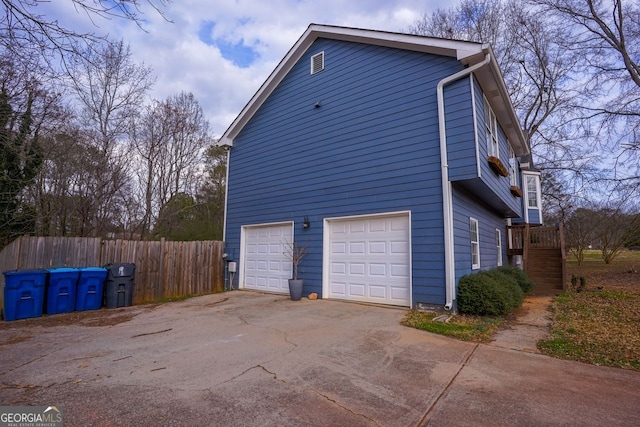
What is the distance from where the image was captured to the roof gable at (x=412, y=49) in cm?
684

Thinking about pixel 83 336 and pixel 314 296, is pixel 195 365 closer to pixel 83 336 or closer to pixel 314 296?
pixel 83 336

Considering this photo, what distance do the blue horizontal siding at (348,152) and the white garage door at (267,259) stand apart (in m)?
0.35

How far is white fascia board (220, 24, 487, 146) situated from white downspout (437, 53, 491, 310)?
0.32 meters

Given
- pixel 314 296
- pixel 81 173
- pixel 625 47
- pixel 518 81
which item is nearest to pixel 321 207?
pixel 314 296

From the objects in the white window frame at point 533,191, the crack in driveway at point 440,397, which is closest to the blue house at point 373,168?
the crack in driveway at point 440,397

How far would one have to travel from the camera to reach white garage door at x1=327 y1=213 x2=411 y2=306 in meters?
7.27

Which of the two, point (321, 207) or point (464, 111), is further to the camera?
point (321, 207)

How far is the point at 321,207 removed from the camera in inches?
343

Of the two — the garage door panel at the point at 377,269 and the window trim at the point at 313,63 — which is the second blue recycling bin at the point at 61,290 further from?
the window trim at the point at 313,63

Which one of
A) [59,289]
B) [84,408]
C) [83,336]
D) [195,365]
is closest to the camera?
[84,408]

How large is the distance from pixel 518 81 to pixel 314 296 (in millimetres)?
18819

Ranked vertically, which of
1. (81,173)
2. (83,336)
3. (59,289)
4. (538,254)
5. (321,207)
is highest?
(81,173)

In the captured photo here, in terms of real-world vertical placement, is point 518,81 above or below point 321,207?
above

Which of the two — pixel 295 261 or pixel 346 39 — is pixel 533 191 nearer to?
pixel 346 39
